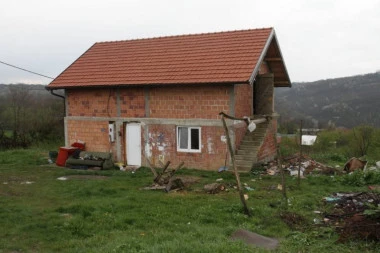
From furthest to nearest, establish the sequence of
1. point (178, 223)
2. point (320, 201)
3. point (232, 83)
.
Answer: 1. point (232, 83)
2. point (320, 201)
3. point (178, 223)

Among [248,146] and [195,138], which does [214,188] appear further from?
[195,138]

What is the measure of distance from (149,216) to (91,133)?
9.78m

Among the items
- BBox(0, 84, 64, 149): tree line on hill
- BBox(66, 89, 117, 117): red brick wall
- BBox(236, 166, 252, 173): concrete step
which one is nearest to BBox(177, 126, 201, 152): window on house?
BBox(236, 166, 252, 173): concrete step

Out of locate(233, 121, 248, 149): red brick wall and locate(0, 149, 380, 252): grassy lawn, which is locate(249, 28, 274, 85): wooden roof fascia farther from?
locate(0, 149, 380, 252): grassy lawn

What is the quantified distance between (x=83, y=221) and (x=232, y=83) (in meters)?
7.89

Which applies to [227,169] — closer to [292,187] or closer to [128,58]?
[292,187]

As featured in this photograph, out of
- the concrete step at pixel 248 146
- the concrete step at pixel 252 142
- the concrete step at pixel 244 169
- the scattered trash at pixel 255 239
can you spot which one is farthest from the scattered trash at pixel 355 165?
the scattered trash at pixel 255 239

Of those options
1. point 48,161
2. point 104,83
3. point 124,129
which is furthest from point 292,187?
point 48,161

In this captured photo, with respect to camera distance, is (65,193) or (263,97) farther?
(263,97)

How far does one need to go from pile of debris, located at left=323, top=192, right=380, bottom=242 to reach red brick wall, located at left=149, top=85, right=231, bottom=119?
5.70 m

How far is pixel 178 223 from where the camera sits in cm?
898

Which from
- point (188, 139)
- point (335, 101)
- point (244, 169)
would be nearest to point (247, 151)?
point (244, 169)

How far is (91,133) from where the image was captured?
18.4 meters

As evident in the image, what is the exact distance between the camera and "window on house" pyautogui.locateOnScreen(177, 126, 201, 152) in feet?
52.7
